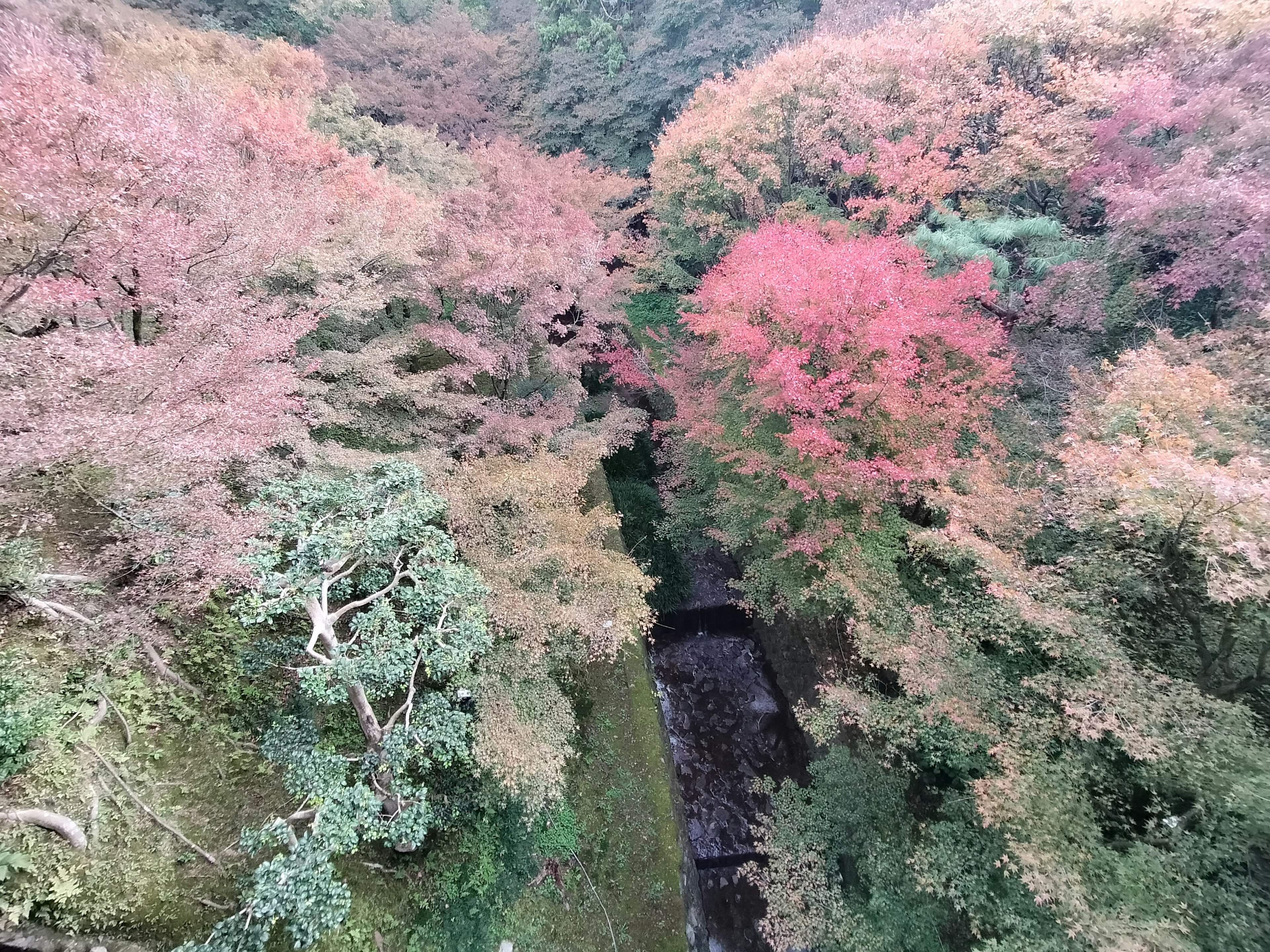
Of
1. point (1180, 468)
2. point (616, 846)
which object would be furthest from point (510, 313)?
point (1180, 468)

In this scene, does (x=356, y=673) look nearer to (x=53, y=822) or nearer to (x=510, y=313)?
(x=53, y=822)

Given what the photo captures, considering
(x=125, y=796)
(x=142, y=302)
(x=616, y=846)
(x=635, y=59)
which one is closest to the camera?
(x=125, y=796)

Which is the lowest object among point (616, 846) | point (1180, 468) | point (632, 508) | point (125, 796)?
point (616, 846)

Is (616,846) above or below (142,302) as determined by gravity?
below

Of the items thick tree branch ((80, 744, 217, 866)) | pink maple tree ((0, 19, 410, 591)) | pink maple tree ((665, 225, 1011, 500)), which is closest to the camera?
pink maple tree ((0, 19, 410, 591))

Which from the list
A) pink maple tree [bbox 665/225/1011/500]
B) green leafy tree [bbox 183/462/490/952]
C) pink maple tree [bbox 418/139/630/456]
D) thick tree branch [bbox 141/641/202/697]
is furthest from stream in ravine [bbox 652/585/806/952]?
thick tree branch [bbox 141/641/202/697]

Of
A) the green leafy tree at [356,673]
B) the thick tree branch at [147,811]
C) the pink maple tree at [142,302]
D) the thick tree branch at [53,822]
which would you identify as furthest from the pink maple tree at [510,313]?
the thick tree branch at [53,822]

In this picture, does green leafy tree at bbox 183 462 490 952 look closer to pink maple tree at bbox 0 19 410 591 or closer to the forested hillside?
the forested hillside

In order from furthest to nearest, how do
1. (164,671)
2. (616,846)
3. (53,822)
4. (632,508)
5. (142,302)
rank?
(632,508) → (616,846) → (164,671) → (142,302) → (53,822)
